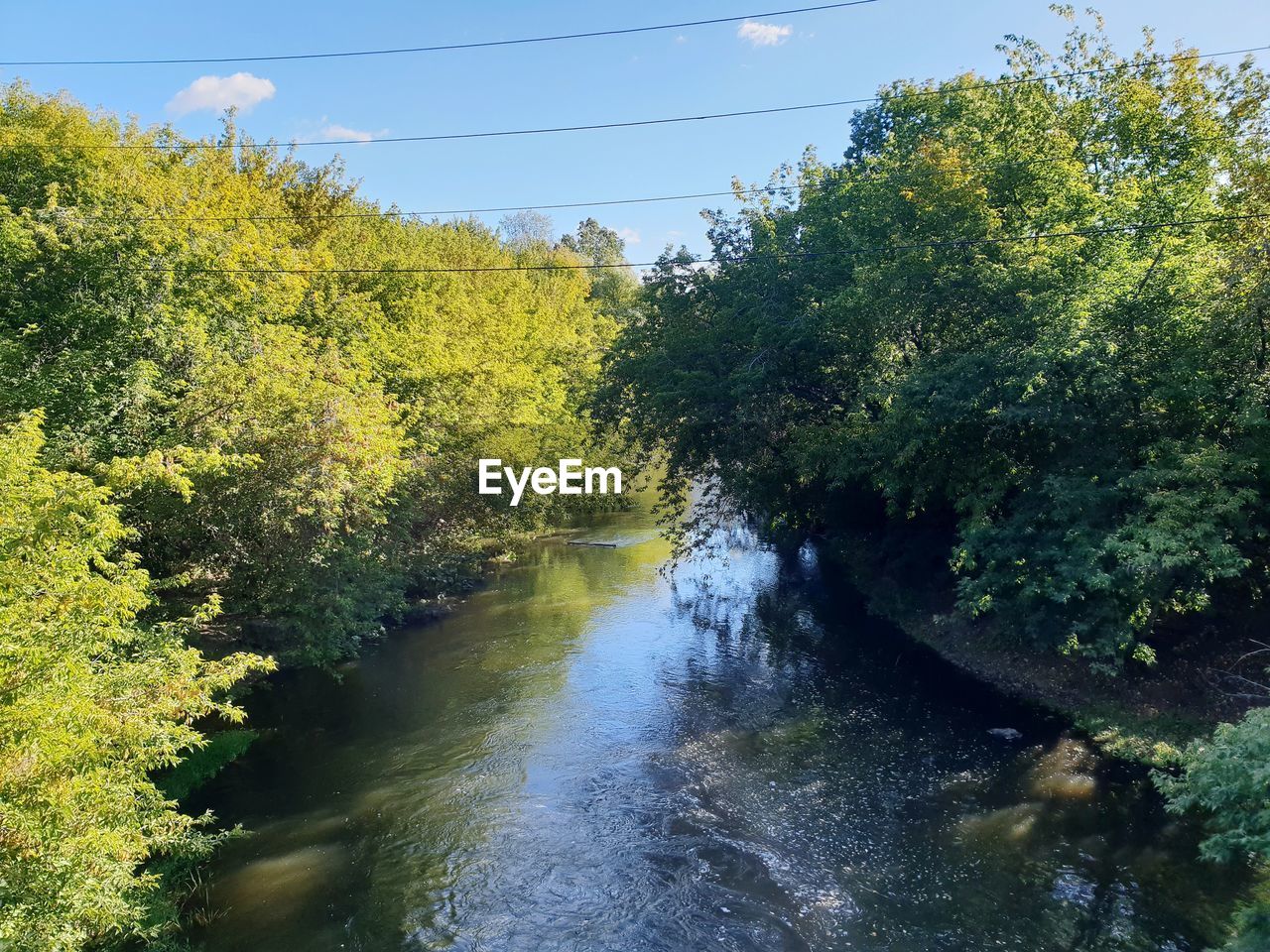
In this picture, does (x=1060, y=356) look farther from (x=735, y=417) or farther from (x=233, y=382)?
(x=233, y=382)

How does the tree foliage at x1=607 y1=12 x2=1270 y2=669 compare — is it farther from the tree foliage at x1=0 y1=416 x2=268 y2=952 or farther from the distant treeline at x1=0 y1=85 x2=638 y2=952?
the tree foliage at x1=0 y1=416 x2=268 y2=952

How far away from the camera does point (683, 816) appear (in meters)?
11.6

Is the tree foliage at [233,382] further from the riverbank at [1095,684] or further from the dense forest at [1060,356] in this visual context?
the riverbank at [1095,684]

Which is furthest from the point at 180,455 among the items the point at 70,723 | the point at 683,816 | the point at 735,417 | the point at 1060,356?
the point at 1060,356

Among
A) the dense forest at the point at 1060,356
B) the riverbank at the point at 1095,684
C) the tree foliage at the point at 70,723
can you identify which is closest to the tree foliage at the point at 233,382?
the tree foliage at the point at 70,723

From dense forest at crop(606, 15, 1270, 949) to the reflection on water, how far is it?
1848 millimetres

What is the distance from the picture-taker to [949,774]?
12.4 m

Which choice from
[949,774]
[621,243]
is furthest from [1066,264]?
[621,243]

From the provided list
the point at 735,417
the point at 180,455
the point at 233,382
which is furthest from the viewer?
the point at 735,417

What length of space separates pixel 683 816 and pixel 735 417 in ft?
37.5

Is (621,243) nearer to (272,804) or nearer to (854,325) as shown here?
(854,325)

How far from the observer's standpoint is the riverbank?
12.8 meters

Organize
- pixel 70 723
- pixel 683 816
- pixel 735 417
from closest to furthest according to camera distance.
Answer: pixel 70 723 < pixel 683 816 < pixel 735 417

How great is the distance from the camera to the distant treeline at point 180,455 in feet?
23.5
